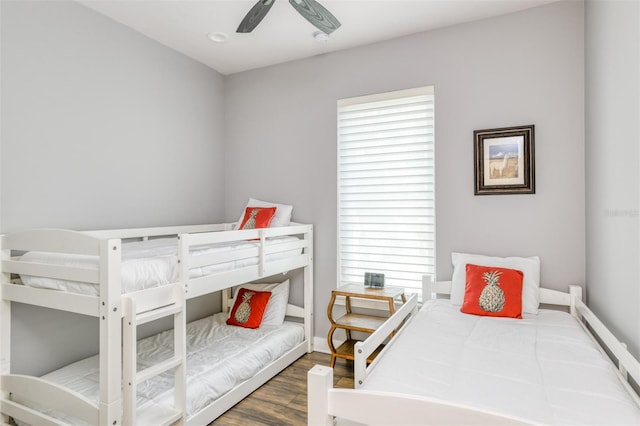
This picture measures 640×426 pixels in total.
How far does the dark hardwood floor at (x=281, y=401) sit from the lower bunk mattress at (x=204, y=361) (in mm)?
144

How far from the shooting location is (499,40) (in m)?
2.60

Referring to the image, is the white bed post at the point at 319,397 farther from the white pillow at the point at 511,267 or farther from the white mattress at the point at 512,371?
the white pillow at the point at 511,267

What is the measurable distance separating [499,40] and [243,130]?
2379mm

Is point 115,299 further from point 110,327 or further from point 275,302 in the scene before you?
point 275,302

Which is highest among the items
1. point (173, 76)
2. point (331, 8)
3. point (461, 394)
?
point (331, 8)

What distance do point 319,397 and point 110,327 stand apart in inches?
39.4

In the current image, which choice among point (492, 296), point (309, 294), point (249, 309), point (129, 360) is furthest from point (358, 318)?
point (129, 360)

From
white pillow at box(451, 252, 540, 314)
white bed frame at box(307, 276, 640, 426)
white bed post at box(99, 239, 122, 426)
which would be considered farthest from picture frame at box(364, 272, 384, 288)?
white bed post at box(99, 239, 122, 426)

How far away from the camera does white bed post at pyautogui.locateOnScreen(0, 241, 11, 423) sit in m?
1.89

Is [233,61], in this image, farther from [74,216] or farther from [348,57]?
[74,216]

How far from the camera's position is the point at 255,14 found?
6.72 ft

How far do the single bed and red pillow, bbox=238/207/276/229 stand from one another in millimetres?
637

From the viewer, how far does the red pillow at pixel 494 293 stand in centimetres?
220

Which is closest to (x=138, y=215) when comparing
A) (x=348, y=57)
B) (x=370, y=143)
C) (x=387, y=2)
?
(x=370, y=143)
